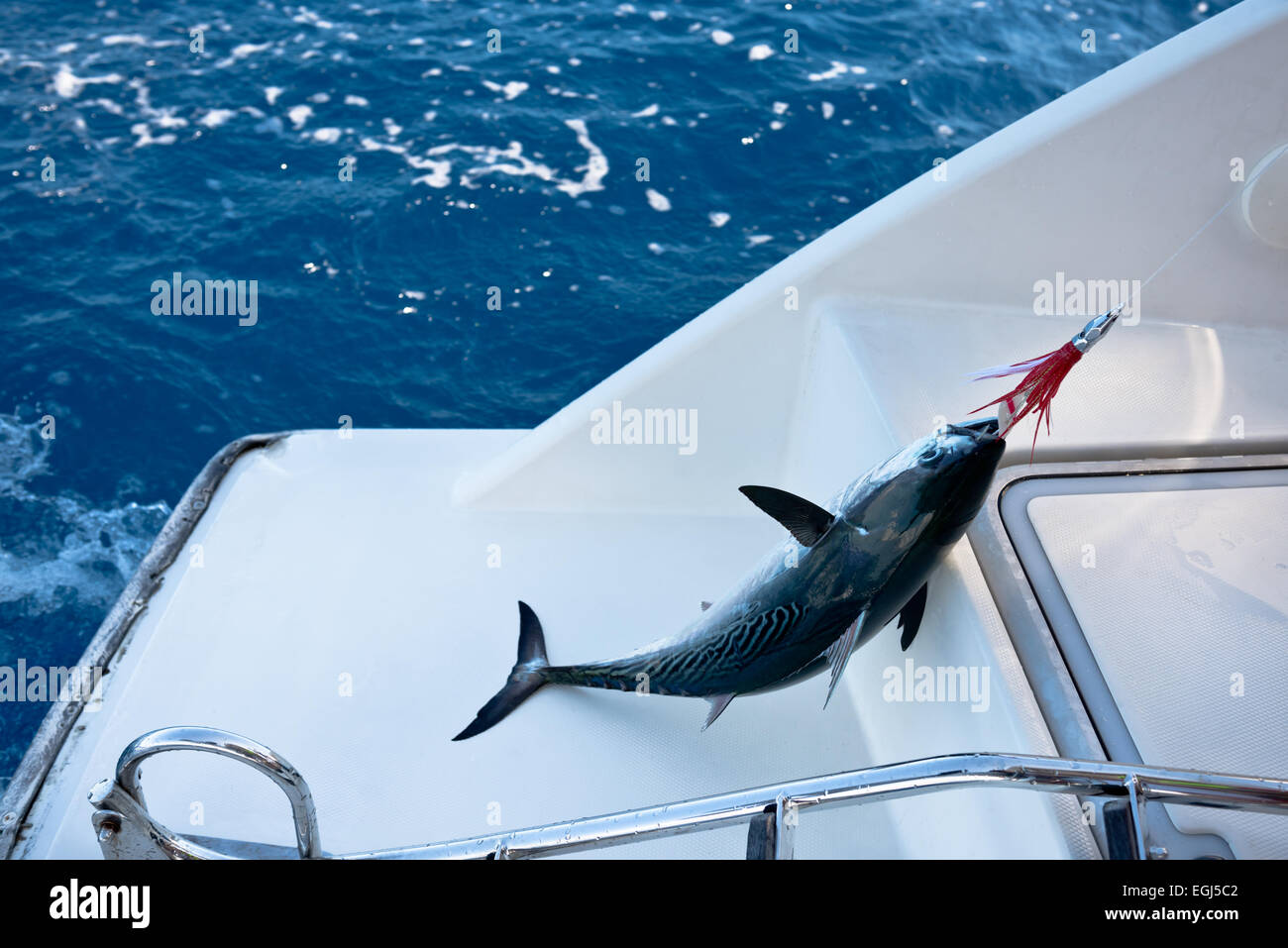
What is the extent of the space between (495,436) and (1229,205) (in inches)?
100.0

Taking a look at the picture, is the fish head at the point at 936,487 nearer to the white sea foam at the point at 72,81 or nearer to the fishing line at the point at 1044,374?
the fishing line at the point at 1044,374

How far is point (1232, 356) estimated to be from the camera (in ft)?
10.00

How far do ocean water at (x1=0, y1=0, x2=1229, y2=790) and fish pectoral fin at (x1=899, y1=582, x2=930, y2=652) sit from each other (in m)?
3.24

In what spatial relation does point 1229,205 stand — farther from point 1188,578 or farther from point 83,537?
point 83,537

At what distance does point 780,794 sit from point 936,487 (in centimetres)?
85

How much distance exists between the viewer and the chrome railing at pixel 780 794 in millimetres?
1593

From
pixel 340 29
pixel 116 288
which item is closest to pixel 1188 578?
pixel 116 288

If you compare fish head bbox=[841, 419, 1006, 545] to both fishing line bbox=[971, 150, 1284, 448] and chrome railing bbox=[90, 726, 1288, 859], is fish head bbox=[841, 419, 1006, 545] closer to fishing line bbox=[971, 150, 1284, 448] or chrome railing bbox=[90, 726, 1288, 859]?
fishing line bbox=[971, 150, 1284, 448]

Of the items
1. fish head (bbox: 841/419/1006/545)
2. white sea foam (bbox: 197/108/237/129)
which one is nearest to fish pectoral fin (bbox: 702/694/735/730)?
fish head (bbox: 841/419/1006/545)

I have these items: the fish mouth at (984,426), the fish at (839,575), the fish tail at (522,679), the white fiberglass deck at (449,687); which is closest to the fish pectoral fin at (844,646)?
the fish at (839,575)

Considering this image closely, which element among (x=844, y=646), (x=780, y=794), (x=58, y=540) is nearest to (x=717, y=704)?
(x=844, y=646)

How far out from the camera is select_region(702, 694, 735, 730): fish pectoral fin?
2.51m

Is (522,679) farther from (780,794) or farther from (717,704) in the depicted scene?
(780,794)

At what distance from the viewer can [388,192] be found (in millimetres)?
6434
